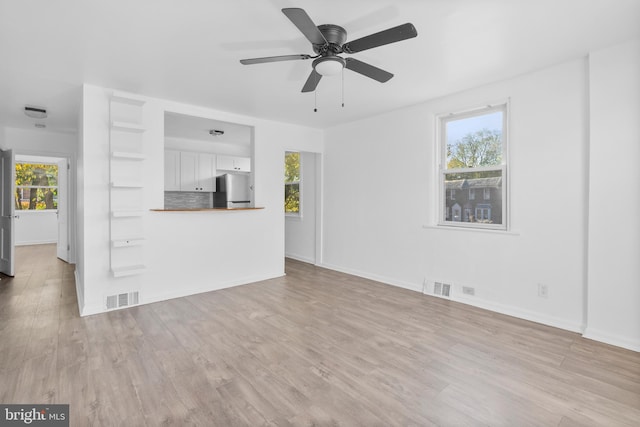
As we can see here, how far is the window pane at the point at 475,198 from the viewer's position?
3.63m

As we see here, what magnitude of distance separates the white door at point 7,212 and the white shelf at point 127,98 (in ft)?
10.1

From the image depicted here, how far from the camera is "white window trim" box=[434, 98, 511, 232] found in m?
3.47

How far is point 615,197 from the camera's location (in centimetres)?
270

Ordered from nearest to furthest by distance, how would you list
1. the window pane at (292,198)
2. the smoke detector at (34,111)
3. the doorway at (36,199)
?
the smoke detector at (34,111), the window pane at (292,198), the doorway at (36,199)

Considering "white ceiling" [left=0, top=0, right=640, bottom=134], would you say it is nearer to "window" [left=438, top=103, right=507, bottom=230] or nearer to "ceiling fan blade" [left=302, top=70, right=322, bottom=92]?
"ceiling fan blade" [left=302, top=70, right=322, bottom=92]

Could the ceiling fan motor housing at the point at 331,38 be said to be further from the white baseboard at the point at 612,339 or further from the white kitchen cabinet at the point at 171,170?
the white kitchen cabinet at the point at 171,170

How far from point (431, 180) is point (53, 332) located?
14.4 ft

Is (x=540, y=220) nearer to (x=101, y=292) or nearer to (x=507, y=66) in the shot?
(x=507, y=66)

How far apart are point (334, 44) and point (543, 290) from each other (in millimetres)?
3066

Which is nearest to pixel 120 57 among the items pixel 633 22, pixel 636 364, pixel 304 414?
pixel 304 414

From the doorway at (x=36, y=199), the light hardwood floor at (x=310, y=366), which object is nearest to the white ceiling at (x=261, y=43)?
the light hardwood floor at (x=310, y=366)

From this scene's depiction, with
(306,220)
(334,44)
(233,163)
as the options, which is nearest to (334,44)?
(334,44)

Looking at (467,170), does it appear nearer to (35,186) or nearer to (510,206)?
(510,206)

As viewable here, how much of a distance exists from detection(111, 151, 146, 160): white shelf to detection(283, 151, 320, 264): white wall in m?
3.00
